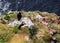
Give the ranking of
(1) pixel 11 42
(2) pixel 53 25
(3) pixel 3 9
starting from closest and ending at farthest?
(1) pixel 11 42
(2) pixel 53 25
(3) pixel 3 9

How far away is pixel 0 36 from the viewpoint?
24.8 m

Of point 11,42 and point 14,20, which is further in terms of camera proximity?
point 14,20

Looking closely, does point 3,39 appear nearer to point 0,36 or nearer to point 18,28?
Answer: point 0,36

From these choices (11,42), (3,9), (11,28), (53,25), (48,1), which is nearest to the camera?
(11,42)

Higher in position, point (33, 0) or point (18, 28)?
point (18, 28)

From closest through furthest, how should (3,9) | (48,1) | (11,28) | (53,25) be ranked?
(11,28), (53,25), (3,9), (48,1)

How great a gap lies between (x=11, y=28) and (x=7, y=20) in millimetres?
3319

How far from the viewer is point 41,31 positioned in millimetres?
26438

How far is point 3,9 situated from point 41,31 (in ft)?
130

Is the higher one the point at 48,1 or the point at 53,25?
the point at 53,25

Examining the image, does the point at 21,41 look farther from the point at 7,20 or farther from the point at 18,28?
the point at 7,20

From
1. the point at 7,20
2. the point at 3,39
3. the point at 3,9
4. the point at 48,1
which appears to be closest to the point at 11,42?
the point at 3,39

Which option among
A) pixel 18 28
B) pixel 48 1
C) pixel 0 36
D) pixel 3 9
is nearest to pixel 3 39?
pixel 0 36

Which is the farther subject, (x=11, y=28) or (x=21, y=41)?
(x=11, y=28)
